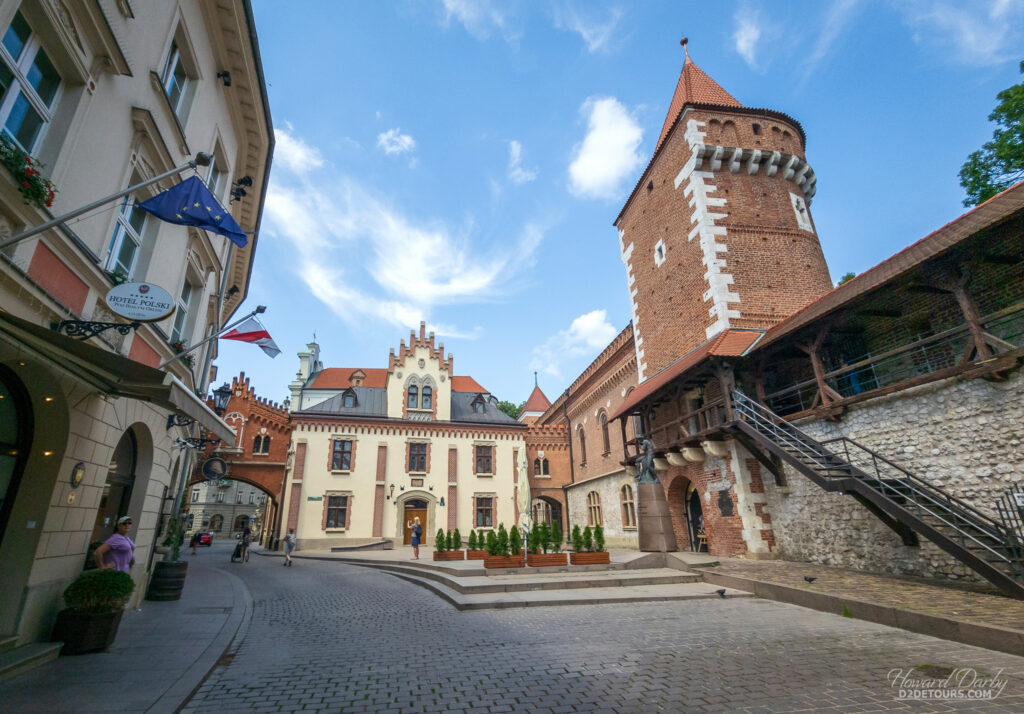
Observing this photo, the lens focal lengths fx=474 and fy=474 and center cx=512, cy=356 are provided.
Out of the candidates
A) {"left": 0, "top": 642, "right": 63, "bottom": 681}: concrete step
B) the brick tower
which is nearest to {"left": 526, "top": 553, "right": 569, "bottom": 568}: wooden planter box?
the brick tower

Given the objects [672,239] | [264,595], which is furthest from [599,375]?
[264,595]

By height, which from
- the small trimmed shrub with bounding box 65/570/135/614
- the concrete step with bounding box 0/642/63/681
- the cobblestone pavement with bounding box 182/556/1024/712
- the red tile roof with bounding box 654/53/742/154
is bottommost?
the cobblestone pavement with bounding box 182/556/1024/712

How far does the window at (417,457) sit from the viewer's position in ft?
96.7

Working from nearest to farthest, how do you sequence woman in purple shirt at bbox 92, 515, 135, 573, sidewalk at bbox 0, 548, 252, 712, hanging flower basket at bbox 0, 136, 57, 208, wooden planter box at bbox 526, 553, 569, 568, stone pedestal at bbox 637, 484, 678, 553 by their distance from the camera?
sidewalk at bbox 0, 548, 252, 712 → hanging flower basket at bbox 0, 136, 57, 208 → woman in purple shirt at bbox 92, 515, 135, 573 → wooden planter box at bbox 526, 553, 569, 568 → stone pedestal at bbox 637, 484, 678, 553

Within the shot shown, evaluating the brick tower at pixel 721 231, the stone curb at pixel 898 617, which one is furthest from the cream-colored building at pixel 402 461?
the stone curb at pixel 898 617

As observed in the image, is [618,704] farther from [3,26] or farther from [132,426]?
[132,426]

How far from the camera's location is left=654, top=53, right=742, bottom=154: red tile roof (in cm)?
2084

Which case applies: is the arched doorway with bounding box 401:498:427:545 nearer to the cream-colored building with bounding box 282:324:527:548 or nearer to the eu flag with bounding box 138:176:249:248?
the cream-colored building with bounding box 282:324:527:548

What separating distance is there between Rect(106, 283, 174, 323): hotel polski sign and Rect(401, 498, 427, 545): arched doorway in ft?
80.9

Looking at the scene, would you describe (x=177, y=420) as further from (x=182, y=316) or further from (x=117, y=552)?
(x=117, y=552)

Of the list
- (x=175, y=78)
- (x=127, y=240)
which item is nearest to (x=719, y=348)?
(x=127, y=240)

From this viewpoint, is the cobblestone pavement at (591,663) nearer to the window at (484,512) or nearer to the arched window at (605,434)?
the arched window at (605,434)

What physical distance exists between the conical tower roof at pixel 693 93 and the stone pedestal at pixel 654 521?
15.0 metres

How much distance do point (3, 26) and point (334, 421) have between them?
25.6m
